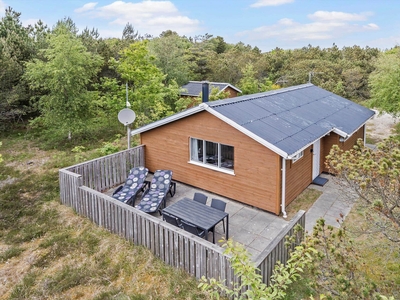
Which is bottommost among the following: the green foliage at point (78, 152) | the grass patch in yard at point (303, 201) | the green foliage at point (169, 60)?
the grass patch in yard at point (303, 201)

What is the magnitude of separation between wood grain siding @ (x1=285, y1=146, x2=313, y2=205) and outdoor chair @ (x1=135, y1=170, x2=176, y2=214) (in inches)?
147

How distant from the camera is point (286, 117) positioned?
10.7m

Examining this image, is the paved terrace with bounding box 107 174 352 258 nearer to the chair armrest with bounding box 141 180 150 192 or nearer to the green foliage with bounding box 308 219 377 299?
the chair armrest with bounding box 141 180 150 192

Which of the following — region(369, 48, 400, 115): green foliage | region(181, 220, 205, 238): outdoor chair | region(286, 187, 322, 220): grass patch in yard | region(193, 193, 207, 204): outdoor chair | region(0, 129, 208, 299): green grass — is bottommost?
region(0, 129, 208, 299): green grass

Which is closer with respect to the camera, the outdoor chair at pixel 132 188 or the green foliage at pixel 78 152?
the outdoor chair at pixel 132 188

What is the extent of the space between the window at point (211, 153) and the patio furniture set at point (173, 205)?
4.14 feet

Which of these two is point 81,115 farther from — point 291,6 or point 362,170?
point 291,6

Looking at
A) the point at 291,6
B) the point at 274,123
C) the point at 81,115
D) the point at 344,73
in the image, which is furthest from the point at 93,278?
the point at 344,73

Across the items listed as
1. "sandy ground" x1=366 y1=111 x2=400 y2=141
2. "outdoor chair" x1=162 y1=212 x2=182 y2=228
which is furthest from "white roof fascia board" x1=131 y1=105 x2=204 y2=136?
"sandy ground" x1=366 y1=111 x2=400 y2=141

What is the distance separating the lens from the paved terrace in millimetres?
7742

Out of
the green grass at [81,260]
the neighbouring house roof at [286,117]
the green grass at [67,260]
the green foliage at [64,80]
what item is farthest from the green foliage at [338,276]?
the green foliage at [64,80]

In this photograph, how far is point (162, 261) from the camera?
266 inches

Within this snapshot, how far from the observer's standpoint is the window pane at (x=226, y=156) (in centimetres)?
977

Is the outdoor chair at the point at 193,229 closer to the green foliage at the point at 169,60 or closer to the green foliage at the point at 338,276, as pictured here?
the green foliage at the point at 338,276
